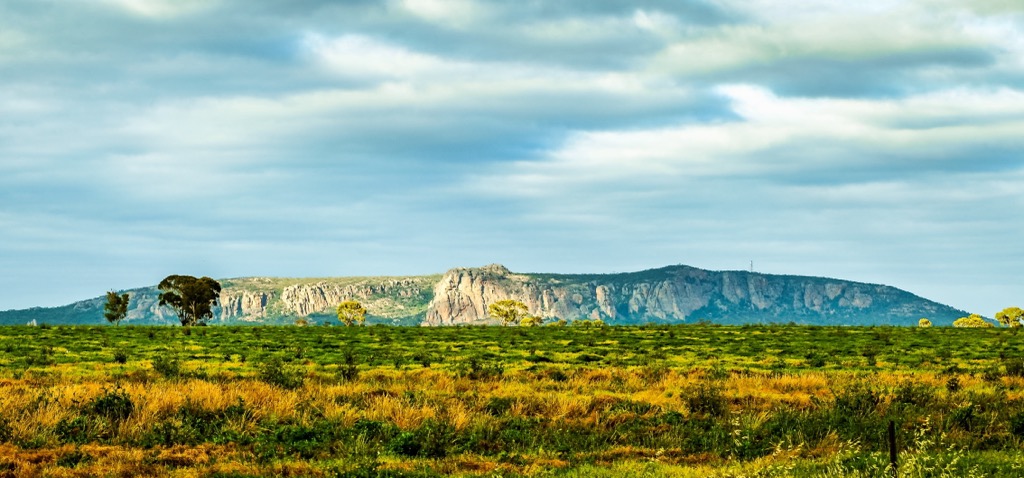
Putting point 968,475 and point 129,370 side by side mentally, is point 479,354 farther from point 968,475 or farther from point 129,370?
point 968,475

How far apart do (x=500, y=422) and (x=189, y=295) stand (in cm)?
14763

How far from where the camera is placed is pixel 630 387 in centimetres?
3030

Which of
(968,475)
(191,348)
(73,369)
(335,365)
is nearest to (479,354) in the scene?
(335,365)

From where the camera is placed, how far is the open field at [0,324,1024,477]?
1744 cm

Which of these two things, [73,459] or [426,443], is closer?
[73,459]

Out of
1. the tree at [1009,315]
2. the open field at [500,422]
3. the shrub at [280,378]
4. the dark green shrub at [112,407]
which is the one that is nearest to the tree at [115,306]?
the open field at [500,422]

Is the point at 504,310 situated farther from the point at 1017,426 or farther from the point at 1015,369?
the point at 1017,426

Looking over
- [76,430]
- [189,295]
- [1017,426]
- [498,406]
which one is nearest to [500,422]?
[498,406]

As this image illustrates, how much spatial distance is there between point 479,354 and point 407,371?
41.9ft

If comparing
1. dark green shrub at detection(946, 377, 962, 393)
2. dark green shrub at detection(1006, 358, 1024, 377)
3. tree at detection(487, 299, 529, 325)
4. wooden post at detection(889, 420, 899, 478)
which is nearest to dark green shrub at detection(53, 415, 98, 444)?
wooden post at detection(889, 420, 899, 478)

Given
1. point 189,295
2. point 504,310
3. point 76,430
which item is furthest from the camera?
point 504,310

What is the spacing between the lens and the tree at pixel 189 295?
157125 millimetres

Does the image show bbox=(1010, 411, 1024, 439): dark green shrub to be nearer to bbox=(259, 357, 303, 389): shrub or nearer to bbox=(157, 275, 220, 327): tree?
bbox=(259, 357, 303, 389): shrub

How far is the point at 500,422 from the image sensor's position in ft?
72.4
